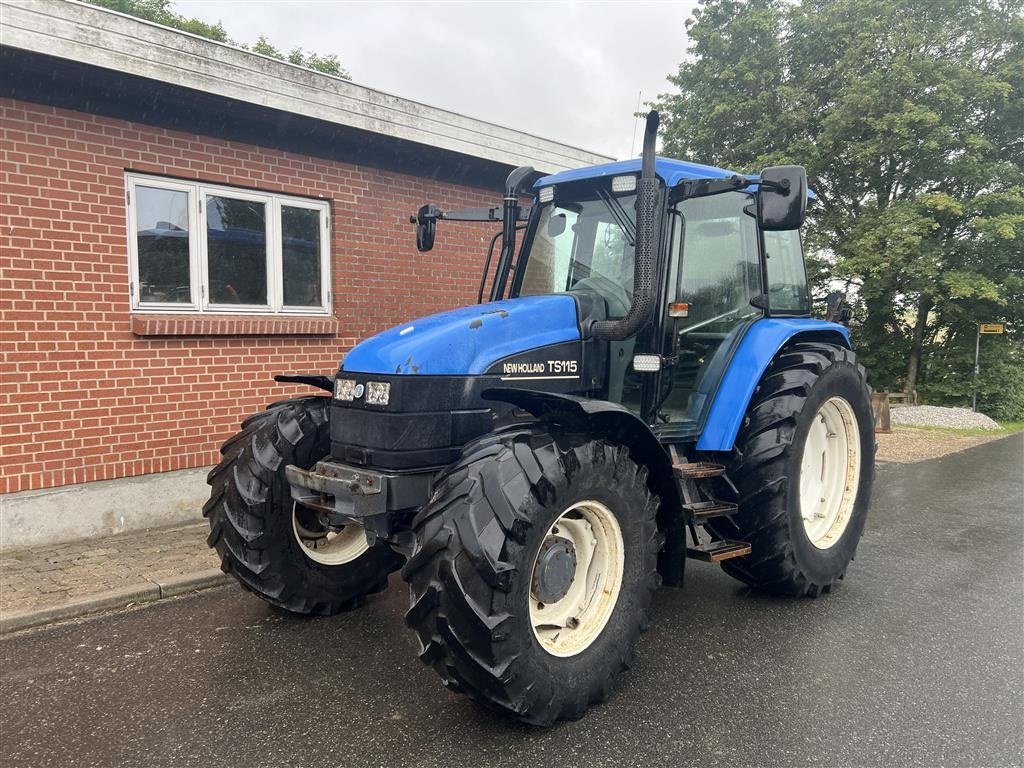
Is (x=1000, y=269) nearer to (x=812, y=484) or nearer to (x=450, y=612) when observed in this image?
(x=812, y=484)

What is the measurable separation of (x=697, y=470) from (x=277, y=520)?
210cm

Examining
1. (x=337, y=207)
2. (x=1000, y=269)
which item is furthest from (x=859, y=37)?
(x=337, y=207)

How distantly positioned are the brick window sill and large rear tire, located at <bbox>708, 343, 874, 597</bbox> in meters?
3.85

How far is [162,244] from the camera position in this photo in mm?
5387

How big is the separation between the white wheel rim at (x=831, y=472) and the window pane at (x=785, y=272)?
0.71 m

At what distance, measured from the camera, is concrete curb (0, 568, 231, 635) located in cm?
368

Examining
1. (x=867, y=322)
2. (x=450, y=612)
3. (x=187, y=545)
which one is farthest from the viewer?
(x=867, y=322)

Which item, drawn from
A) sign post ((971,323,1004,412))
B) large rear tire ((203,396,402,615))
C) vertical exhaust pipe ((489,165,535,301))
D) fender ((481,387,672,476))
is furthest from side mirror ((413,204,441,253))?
sign post ((971,323,1004,412))

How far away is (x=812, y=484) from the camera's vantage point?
4.42 m

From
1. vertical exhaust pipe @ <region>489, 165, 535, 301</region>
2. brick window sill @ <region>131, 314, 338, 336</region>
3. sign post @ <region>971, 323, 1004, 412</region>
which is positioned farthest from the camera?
sign post @ <region>971, 323, 1004, 412</region>

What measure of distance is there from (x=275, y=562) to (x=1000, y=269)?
16861mm

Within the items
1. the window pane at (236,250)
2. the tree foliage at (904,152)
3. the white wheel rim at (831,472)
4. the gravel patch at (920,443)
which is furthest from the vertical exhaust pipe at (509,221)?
the tree foliage at (904,152)

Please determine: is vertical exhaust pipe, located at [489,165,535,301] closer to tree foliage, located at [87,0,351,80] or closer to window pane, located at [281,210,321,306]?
window pane, located at [281,210,321,306]

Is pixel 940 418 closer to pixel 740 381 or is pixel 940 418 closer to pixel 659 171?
pixel 740 381
